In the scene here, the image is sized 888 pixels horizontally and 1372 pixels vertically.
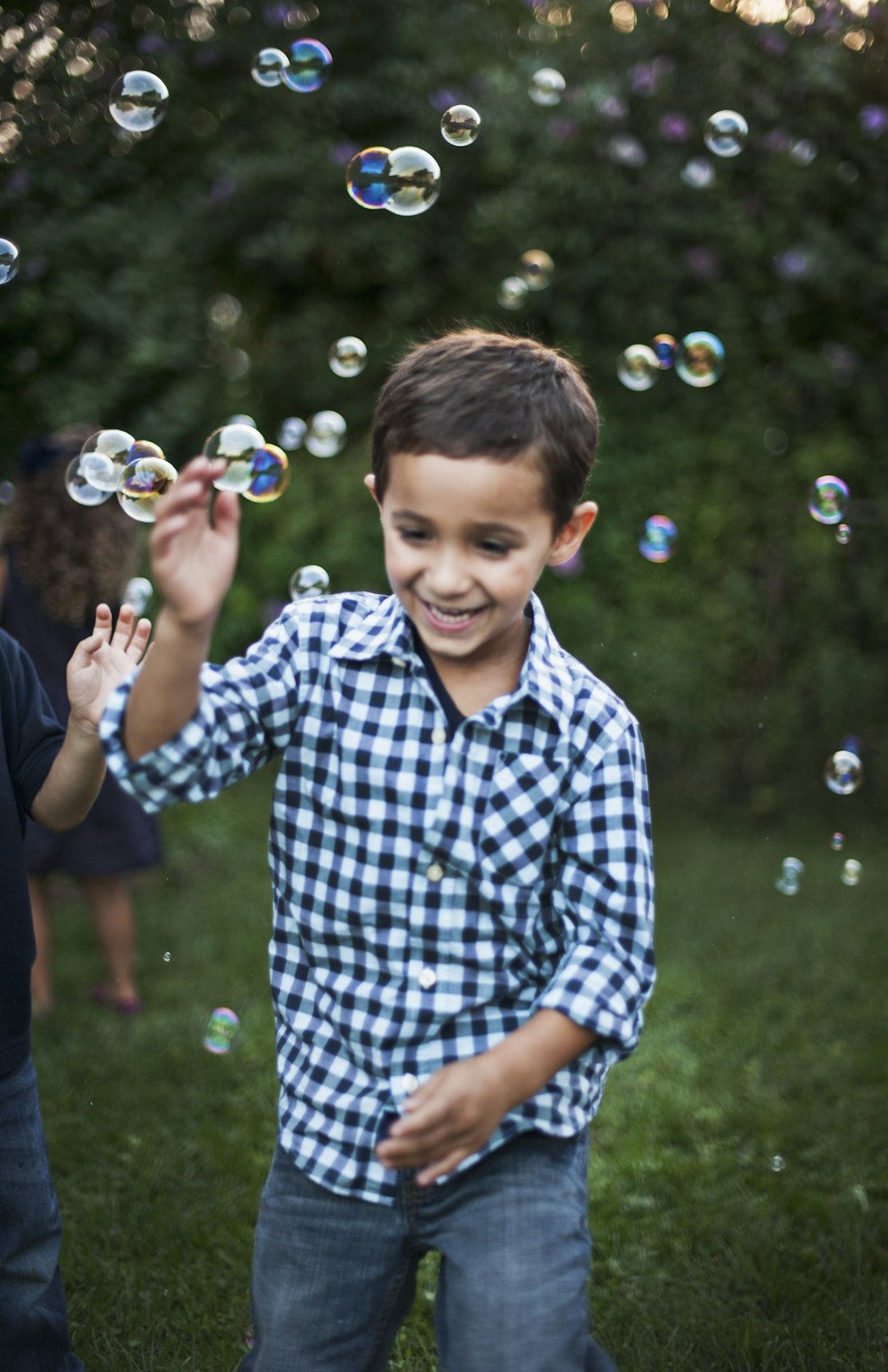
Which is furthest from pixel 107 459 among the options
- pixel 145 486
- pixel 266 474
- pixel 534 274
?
pixel 534 274

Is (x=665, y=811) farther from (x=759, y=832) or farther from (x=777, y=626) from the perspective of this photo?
(x=777, y=626)

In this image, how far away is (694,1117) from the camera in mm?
3328

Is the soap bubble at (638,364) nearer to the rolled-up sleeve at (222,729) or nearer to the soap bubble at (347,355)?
the soap bubble at (347,355)

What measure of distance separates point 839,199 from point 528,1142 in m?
5.81

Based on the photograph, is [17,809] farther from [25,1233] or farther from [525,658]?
[525,658]

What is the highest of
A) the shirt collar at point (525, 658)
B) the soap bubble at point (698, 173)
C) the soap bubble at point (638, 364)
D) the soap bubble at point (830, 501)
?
the soap bubble at point (698, 173)

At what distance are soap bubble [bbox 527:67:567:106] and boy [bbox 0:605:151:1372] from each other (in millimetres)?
4086

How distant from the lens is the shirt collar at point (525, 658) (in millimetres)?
1623

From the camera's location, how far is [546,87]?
5488 mm

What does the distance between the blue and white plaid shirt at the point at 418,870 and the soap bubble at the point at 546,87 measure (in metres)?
4.25

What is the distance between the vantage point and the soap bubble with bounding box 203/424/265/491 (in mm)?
1983


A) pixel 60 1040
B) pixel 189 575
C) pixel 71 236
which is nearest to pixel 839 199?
pixel 71 236

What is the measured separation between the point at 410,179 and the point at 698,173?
3202 mm

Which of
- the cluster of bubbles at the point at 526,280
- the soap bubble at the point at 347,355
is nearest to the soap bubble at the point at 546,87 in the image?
the cluster of bubbles at the point at 526,280
